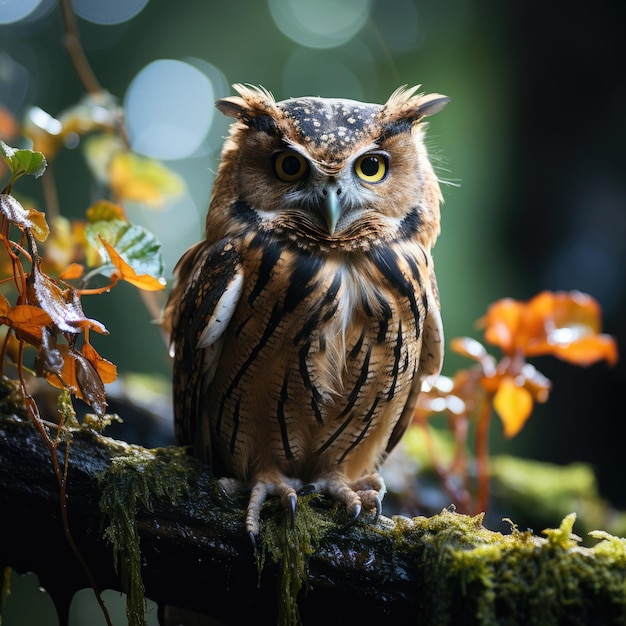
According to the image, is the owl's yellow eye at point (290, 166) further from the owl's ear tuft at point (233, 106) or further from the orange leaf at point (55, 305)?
the orange leaf at point (55, 305)

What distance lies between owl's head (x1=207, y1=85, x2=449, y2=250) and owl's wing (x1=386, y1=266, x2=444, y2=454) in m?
0.15

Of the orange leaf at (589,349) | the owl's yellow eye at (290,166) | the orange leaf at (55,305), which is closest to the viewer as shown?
the orange leaf at (55,305)

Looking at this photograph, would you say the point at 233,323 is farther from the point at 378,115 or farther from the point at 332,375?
the point at 378,115

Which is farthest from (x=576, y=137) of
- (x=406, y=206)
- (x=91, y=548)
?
(x=91, y=548)

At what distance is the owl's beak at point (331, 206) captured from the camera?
1.21 metres

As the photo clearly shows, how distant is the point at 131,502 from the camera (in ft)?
3.64

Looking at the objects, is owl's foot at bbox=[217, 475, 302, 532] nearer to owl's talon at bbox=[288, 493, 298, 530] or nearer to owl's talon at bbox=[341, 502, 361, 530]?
owl's talon at bbox=[288, 493, 298, 530]

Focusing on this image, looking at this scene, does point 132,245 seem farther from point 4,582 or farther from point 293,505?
point 4,582

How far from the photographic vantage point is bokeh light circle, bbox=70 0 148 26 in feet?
11.3

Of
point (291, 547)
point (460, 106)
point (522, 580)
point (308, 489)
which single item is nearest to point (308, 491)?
point (308, 489)

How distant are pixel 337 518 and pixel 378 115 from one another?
35.0 inches

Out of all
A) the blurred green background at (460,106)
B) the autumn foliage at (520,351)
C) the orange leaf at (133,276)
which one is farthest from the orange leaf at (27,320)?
the blurred green background at (460,106)

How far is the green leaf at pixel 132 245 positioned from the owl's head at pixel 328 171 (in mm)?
207

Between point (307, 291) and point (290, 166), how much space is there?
0.95 feet
